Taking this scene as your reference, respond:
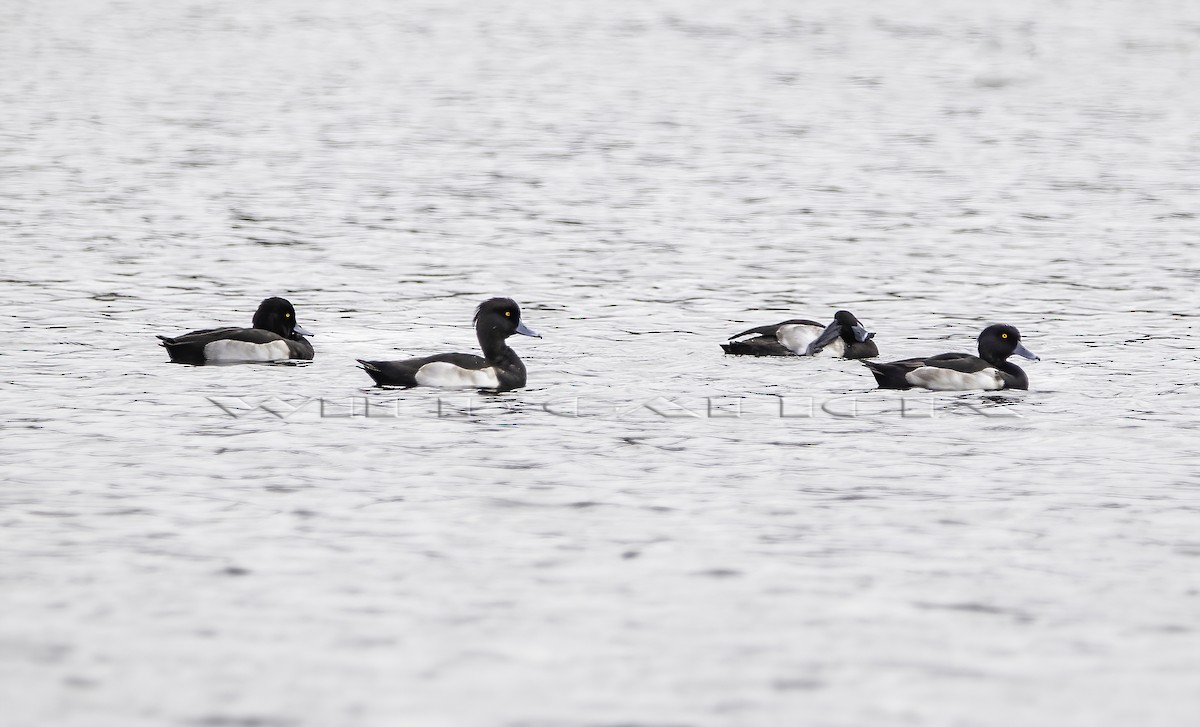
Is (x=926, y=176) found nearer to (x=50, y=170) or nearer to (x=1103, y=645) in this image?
(x=50, y=170)

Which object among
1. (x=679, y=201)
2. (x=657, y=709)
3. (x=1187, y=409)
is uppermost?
(x=679, y=201)

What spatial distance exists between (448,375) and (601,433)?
2.51 meters

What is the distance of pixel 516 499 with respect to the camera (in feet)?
41.3

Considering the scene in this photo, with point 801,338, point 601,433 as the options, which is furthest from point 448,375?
point 801,338

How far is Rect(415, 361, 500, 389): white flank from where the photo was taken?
16672mm

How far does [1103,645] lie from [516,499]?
15.2 feet

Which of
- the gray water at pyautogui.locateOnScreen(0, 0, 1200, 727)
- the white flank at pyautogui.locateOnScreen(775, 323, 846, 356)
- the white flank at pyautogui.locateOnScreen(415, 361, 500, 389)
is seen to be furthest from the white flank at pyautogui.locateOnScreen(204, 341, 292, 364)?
the white flank at pyautogui.locateOnScreen(775, 323, 846, 356)

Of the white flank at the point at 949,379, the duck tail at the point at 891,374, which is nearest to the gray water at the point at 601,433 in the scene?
the duck tail at the point at 891,374

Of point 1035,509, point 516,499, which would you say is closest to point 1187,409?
point 1035,509

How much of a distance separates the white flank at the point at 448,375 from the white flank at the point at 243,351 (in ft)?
6.22

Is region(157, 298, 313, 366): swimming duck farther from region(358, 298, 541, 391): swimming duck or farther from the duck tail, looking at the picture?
the duck tail

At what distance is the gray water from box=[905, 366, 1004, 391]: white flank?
1.13 feet

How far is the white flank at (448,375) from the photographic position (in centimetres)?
1667

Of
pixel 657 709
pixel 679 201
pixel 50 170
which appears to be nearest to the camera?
pixel 657 709
